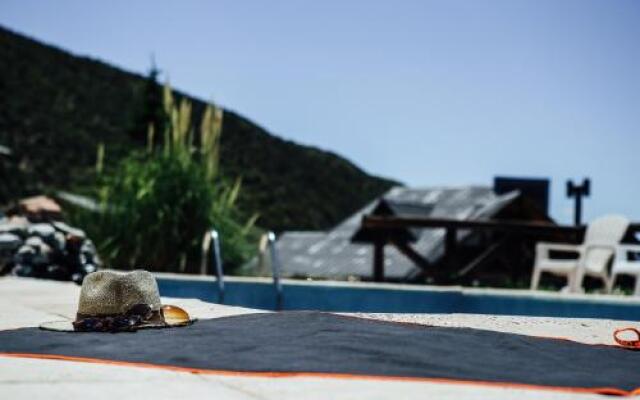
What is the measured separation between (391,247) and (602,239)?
10455 millimetres

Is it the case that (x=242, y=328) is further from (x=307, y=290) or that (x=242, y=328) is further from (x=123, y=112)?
(x=123, y=112)

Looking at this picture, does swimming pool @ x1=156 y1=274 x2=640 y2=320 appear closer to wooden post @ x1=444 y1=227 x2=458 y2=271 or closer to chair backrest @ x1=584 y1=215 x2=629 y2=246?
chair backrest @ x1=584 y1=215 x2=629 y2=246

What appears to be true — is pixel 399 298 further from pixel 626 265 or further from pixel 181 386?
pixel 181 386

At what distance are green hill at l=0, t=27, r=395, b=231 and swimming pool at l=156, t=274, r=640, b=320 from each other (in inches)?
730

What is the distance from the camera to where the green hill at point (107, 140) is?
89.0 ft

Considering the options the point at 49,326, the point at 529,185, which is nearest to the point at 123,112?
the point at 529,185

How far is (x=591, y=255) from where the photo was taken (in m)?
8.99

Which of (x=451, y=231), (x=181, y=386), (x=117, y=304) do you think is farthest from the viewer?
(x=451, y=231)

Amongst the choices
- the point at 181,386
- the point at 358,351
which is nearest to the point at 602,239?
the point at 358,351

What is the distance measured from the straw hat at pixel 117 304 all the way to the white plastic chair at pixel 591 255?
546cm

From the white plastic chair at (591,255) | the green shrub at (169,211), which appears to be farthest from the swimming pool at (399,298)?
the white plastic chair at (591,255)

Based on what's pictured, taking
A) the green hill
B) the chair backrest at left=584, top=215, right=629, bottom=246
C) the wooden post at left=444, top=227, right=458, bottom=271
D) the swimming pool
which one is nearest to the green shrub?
the swimming pool

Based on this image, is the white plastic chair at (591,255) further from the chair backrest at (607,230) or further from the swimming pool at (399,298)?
the swimming pool at (399,298)

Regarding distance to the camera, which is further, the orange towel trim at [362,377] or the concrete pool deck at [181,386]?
the orange towel trim at [362,377]
